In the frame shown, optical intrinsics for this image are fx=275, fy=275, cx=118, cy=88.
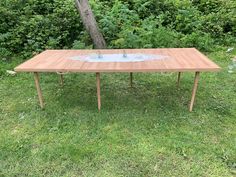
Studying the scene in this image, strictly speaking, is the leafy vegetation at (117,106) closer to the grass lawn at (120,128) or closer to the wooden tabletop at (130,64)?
the grass lawn at (120,128)

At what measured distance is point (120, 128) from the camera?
8.98 ft

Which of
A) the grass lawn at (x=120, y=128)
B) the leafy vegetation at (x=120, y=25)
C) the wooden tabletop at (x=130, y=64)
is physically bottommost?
the grass lawn at (x=120, y=128)

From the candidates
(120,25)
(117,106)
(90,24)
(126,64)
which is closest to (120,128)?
(117,106)

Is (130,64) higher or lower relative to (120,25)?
higher

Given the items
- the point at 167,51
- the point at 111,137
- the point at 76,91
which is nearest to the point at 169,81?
the point at 167,51

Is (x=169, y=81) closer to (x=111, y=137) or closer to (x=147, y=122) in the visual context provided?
(x=147, y=122)

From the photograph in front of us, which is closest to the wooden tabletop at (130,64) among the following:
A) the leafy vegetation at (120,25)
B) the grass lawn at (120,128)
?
the grass lawn at (120,128)

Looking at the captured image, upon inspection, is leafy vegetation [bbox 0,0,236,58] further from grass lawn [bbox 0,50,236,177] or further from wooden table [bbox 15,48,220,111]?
wooden table [bbox 15,48,220,111]

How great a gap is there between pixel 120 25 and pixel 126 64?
2583 mm

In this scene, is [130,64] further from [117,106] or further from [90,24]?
[90,24]

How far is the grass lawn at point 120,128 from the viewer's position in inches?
87.5

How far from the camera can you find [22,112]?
315cm

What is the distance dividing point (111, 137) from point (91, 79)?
1563 millimetres

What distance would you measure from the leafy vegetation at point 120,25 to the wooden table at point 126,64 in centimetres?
135
